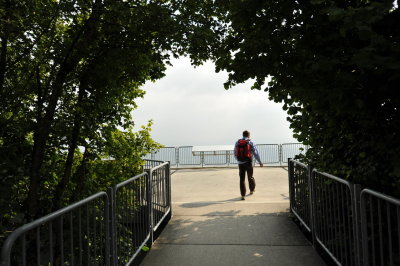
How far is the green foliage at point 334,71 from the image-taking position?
2.45 meters

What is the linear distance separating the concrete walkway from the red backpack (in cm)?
106

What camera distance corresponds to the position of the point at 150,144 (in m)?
7.41

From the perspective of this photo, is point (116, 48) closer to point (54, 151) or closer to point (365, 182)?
point (54, 151)

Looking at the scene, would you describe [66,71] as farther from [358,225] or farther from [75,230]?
[358,225]

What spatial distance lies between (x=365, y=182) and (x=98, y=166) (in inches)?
167

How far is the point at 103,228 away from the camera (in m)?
4.23

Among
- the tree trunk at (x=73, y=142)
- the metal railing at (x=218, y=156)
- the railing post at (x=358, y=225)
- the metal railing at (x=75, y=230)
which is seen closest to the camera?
the metal railing at (x=75, y=230)

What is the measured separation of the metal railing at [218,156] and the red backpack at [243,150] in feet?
32.7

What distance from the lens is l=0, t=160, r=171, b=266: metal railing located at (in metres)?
2.78

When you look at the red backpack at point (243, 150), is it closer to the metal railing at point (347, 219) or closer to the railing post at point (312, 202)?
the metal railing at point (347, 219)

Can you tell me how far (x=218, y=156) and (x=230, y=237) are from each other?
13.4 m

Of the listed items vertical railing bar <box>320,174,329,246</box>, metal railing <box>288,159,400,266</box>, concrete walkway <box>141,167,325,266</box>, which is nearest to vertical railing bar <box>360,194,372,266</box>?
metal railing <box>288,159,400,266</box>

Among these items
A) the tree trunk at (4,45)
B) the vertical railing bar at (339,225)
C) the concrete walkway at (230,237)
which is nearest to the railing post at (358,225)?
the vertical railing bar at (339,225)

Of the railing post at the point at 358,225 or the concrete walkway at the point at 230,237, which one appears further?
the concrete walkway at the point at 230,237
